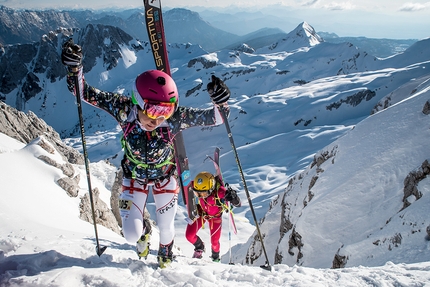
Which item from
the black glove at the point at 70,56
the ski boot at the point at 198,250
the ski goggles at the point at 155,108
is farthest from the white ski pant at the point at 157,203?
the ski boot at the point at 198,250

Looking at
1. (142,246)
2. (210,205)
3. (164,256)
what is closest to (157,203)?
(142,246)

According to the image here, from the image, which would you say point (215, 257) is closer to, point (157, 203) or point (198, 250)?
point (198, 250)

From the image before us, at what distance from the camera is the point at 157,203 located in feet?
15.4

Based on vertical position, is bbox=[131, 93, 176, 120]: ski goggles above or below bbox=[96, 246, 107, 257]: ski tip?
above

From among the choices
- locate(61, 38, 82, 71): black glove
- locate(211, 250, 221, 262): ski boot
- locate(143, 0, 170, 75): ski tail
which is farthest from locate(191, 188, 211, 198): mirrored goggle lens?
A: locate(143, 0, 170, 75): ski tail

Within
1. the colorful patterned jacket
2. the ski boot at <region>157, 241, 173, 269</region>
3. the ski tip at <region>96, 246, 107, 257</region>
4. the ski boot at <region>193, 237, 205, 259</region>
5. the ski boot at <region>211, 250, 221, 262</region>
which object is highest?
the colorful patterned jacket

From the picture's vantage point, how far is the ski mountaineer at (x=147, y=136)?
4211 millimetres

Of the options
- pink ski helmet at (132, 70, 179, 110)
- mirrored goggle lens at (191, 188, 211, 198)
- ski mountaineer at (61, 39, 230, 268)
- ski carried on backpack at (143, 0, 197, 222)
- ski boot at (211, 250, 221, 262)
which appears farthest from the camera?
→ ski carried on backpack at (143, 0, 197, 222)

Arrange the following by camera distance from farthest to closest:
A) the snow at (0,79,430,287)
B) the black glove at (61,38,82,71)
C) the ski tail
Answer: the ski tail
the black glove at (61,38,82,71)
the snow at (0,79,430,287)

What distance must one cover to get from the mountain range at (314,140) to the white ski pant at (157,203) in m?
2.13

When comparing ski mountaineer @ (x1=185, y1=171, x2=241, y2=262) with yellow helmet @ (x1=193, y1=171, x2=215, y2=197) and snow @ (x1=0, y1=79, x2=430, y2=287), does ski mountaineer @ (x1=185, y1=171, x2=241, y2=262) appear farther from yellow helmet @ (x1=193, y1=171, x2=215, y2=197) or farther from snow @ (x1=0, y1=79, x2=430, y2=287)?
snow @ (x1=0, y1=79, x2=430, y2=287)

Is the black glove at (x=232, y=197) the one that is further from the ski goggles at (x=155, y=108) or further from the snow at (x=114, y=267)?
the ski goggles at (x=155, y=108)

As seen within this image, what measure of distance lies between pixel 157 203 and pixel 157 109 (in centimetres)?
164

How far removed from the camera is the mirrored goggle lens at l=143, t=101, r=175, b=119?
13.4ft
